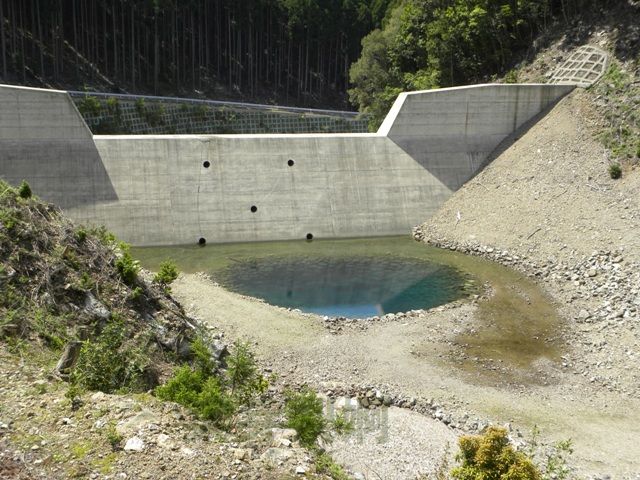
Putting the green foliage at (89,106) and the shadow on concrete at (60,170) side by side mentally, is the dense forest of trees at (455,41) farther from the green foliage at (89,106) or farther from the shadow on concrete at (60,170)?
the shadow on concrete at (60,170)

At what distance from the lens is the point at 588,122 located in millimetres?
27219

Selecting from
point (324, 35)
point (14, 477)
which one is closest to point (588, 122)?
point (14, 477)

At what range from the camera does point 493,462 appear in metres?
6.94

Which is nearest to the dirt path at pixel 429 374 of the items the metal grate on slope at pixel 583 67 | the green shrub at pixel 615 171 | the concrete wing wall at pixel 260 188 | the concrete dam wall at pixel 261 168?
the concrete wing wall at pixel 260 188

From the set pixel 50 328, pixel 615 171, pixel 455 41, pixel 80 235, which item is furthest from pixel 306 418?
pixel 455 41

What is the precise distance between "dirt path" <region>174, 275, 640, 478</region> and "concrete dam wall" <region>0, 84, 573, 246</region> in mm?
8240

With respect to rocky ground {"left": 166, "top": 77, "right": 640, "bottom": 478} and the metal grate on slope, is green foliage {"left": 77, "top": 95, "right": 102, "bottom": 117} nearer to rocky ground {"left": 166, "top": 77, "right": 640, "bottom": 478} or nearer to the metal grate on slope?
rocky ground {"left": 166, "top": 77, "right": 640, "bottom": 478}

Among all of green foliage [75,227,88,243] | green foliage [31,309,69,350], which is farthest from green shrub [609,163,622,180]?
green foliage [31,309,69,350]

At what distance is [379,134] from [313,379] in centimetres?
1743

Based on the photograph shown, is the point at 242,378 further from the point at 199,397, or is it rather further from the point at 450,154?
the point at 450,154

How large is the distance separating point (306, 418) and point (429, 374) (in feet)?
19.3

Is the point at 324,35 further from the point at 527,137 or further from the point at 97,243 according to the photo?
the point at 97,243

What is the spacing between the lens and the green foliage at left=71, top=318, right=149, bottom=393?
8.52 m

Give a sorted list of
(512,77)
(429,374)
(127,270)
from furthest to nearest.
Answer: (512,77), (429,374), (127,270)
